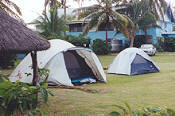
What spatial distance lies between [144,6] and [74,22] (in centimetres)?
833

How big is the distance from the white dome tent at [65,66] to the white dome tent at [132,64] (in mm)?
1988

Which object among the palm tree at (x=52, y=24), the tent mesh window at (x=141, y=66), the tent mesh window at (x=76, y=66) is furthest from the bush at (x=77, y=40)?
the tent mesh window at (x=76, y=66)

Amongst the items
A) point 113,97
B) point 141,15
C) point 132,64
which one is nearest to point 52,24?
point 141,15

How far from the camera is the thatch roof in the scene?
16.6ft

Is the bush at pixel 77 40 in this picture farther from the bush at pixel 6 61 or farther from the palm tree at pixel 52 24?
the bush at pixel 6 61

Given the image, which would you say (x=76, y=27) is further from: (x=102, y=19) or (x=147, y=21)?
(x=147, y=21)

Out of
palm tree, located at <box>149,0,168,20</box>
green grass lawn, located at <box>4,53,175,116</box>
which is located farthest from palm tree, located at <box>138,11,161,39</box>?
green grass lawn, located at <box>4,53,175,116</box>

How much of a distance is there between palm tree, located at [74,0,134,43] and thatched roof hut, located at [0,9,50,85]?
1645 cm

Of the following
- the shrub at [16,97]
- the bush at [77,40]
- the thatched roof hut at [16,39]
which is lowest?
the bush at [77,40]

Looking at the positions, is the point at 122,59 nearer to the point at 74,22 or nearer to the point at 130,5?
the point at 130,5

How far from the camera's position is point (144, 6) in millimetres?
25578

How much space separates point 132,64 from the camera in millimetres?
11719

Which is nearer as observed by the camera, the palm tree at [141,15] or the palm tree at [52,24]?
the palm tree at [52,24]

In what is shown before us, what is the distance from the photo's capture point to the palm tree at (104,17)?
22.4 meters
